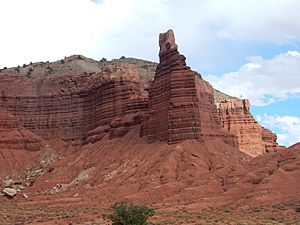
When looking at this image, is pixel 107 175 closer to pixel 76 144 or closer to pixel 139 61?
pixel 76 144

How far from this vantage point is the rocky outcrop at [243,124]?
91250mm

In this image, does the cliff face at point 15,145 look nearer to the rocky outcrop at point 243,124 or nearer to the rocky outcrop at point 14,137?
the rocky outcrop at point 14,137

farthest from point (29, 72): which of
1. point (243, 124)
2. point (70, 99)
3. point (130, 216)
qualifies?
point (130, 216)

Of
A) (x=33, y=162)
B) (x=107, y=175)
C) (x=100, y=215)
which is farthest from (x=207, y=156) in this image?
(x=33, y=162)

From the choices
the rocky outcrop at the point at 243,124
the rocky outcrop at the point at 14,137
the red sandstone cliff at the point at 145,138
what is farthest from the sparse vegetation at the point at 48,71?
the rocky outcrop at the point at 243,124

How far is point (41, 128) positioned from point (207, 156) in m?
36.1

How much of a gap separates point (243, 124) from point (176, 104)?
32.6 meters

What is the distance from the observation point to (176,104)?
63.4 m

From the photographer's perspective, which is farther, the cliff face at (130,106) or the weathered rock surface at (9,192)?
the weathered rock surface at (9,192)

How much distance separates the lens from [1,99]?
87.2 meters

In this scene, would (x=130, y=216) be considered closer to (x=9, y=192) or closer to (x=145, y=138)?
(x=145, y=138)

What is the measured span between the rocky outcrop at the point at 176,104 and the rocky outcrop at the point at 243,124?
2400 cm

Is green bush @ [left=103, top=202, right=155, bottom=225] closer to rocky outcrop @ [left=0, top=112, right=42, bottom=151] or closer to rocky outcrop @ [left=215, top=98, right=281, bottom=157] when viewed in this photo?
rocky outcrop @ [left=0, top=112, right=42, bottom=151]

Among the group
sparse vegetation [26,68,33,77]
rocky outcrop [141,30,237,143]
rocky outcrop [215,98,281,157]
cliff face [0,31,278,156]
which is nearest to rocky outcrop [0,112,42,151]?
cliff face [0,31,278,156]
